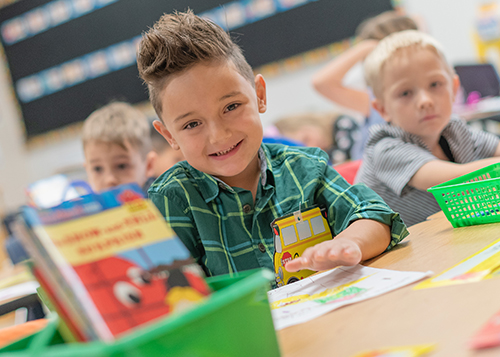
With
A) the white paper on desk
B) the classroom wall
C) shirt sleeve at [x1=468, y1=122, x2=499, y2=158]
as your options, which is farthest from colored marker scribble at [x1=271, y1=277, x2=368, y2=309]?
the classroom wall

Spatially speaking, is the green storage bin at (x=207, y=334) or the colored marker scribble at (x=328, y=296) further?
the colored marker scribble at (x=328, y=296)

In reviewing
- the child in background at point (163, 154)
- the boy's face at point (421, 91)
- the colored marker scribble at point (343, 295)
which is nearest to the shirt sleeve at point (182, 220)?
the colored marker scribble at point (343, 295)

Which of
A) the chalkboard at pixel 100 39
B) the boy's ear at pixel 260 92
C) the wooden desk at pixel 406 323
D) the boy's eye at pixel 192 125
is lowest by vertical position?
the wooden desk at pixel 406 323

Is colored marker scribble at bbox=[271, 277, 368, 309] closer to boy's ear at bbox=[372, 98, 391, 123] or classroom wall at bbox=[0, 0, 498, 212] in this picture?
boy's ear at bbox=[372, 98, 391, 123]

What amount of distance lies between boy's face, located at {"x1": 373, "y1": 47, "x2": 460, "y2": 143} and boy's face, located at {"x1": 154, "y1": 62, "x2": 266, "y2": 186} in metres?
0.60

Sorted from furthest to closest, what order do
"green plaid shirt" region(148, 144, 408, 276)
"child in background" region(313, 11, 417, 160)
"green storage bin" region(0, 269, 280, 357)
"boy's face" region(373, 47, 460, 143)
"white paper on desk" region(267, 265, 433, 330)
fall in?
1. "child in background" region(313, 11, 417, 160)
2. "boy's face" region(373, 47, 460, 143)
3. "green plaid shirt" region(148, 144, 408, 276)
4. "white paper on desk" region(267, 265, 433, 330)
5. "green storage bin" region(0, 269, 280, 357)

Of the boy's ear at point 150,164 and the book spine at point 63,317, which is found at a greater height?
the boy's ear at point 150,164

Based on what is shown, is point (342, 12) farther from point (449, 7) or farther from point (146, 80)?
point (146, 80)

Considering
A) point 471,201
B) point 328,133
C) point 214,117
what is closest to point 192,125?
point 214,117

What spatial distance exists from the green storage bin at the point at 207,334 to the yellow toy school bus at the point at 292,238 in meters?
0.46

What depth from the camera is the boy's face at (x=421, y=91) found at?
4.44 ft

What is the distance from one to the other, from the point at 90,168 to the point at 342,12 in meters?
2.69

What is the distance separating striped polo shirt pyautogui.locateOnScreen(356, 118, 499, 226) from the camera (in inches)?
49.4

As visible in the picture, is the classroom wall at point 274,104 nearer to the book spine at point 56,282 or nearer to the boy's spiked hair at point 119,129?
the boy's spiked hair at point 119,129
